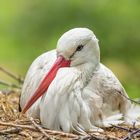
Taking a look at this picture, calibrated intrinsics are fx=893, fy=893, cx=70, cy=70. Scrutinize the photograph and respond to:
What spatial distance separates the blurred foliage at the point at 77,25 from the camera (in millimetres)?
14398

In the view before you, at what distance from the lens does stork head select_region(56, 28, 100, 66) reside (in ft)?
27.6

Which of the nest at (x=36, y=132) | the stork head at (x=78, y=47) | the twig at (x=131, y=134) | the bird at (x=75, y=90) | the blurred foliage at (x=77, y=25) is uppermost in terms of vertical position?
the blurred foliage at (x=77, y=25)

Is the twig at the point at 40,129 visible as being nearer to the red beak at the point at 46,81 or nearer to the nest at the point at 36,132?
the nest at the point at 36,132

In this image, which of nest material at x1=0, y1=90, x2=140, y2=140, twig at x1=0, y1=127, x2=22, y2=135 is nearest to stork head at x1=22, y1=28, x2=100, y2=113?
nest material at x1=0, y1=90, x2=140, y2=140

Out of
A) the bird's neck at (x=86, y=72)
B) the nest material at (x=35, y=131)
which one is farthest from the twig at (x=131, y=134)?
the bird's neck at (x=86, y=72)

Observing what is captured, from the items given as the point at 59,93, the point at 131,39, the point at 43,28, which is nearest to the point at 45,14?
the point at 43,28

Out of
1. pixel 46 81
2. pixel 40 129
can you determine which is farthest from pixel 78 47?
pixel 40 129

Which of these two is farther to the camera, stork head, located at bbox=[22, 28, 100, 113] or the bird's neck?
the bird's neck

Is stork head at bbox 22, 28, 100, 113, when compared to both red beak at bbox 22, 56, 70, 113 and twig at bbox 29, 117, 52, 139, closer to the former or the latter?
red beak at bbox 22, 56, 70, 113

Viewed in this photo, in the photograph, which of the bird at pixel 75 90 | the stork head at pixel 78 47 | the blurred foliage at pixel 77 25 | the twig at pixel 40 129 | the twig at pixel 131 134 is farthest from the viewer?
the blurred foliage at pixel 77 25

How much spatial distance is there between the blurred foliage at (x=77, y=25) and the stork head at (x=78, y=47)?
5.14m

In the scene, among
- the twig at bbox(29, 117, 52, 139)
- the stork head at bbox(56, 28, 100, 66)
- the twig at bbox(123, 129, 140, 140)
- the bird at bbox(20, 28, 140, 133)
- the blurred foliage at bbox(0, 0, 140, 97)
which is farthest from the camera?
the blurred foliage at bbox(0, 0, 140, 97)

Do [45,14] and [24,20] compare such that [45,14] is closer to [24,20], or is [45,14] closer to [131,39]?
[24,20]

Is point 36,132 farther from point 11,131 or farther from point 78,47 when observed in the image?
point 78,47
